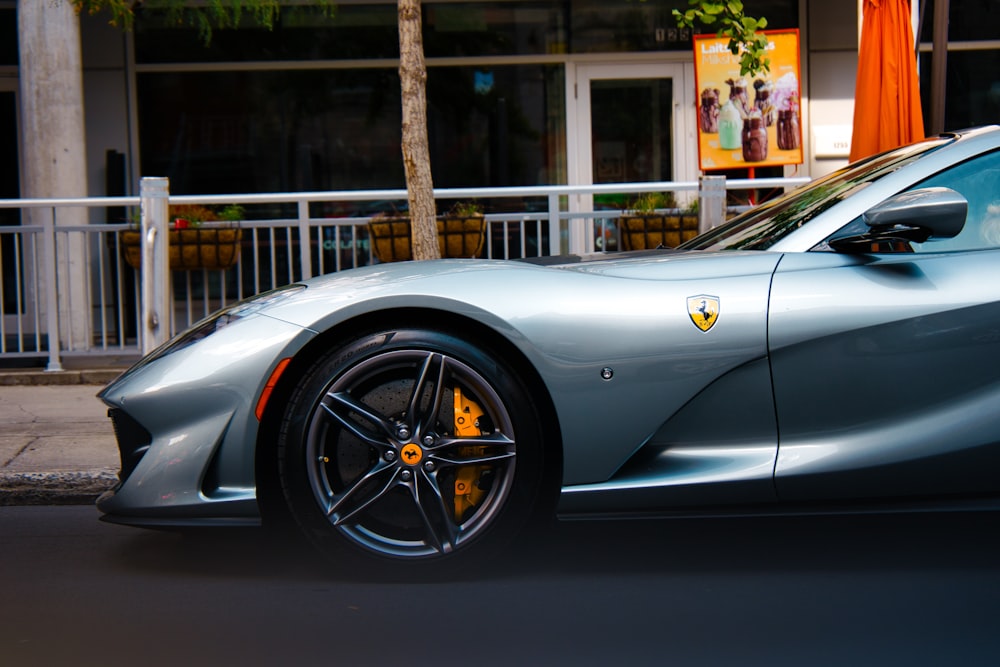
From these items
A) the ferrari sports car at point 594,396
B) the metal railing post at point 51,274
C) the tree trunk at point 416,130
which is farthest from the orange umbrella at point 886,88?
the metal railing post at point 51,274

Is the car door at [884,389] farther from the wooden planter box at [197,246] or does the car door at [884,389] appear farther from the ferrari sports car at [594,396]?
the wooden planter box at [197,246]

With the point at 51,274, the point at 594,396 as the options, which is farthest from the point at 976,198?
the point at 51,274

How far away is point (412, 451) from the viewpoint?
10.8 feet

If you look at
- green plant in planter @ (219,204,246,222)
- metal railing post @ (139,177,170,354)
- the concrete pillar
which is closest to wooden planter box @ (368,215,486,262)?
green plant in planter @ (219,204,246,222)

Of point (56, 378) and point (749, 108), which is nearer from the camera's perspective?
point (56, 378)

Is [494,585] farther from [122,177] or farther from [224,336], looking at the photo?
[122,177]

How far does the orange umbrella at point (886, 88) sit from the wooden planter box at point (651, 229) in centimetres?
118

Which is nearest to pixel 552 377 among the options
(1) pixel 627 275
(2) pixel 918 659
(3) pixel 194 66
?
(1) pixel 627 275

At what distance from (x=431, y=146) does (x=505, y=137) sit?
0.74 m

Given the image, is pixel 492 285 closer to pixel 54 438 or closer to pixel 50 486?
pixel 50 486

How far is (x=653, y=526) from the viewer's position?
4.06m

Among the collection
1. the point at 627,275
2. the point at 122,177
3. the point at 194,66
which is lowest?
the point at 627,275

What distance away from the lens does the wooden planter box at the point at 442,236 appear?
754cm

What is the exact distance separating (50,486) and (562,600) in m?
2.58
